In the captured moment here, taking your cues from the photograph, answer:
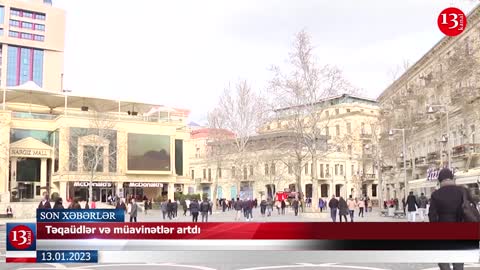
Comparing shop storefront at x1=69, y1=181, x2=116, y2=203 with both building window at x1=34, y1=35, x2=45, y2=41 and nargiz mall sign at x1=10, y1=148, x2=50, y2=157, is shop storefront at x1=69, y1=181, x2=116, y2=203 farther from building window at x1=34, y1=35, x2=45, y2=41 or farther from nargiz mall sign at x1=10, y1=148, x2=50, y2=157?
building window at x1=34, y1=35, x2=45, y2=41

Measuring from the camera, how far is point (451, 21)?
2159 cm

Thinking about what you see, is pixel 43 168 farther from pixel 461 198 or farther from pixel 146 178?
pixel 461 198

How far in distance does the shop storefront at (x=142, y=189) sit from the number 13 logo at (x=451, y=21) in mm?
52203

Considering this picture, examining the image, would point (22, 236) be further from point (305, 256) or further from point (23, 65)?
point (23, 65)

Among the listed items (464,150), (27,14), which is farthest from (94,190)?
(27,14)

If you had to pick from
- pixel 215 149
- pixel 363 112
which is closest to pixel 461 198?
pixel 215 149

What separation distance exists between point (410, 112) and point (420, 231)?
49.6 m

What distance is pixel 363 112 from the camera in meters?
89.5

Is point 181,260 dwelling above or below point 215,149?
below

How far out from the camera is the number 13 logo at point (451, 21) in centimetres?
1947

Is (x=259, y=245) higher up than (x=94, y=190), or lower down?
lower down

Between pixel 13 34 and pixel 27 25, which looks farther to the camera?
pixel 27 25

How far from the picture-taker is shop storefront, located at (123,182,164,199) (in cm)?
6856

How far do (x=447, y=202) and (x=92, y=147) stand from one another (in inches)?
2252
